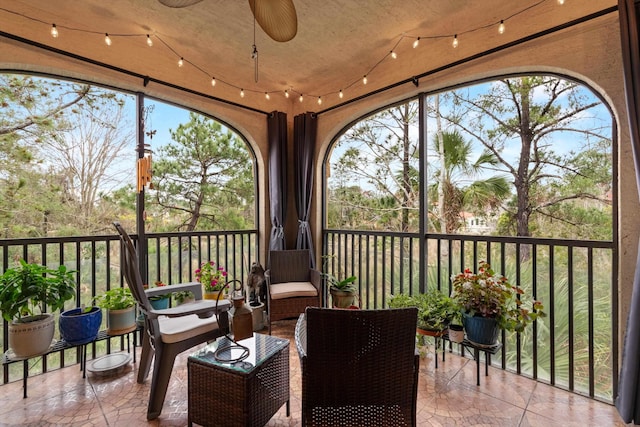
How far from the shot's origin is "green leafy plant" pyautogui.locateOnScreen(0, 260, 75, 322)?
1727 mm

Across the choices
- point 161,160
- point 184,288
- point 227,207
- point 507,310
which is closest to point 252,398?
point 184,288

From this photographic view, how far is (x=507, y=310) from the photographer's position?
6.28 ft

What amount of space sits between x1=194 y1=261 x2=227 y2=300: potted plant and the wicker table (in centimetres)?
135

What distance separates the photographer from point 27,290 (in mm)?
1768

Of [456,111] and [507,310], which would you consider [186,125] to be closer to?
[456,111]

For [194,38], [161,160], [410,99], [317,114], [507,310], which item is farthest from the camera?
[161,160]

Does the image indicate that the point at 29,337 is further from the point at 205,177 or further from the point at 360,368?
the point at 205,177

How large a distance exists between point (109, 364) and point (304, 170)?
8.89 ft

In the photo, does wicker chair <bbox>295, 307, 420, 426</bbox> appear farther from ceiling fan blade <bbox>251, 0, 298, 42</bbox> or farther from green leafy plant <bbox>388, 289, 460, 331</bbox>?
ceiling fan blade <bbox>251, 0, 298, 42</bbox>

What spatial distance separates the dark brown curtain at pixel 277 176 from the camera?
3555 millimetres

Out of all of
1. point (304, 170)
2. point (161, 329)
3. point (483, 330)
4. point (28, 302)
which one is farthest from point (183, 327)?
point (304, 170)

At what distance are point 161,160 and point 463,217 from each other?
394cm

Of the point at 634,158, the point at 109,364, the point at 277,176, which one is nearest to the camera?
the point at 634,158

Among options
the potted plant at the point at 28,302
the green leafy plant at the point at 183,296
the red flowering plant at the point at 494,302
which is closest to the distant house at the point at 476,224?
the red flowering plant at the point at 494,302
